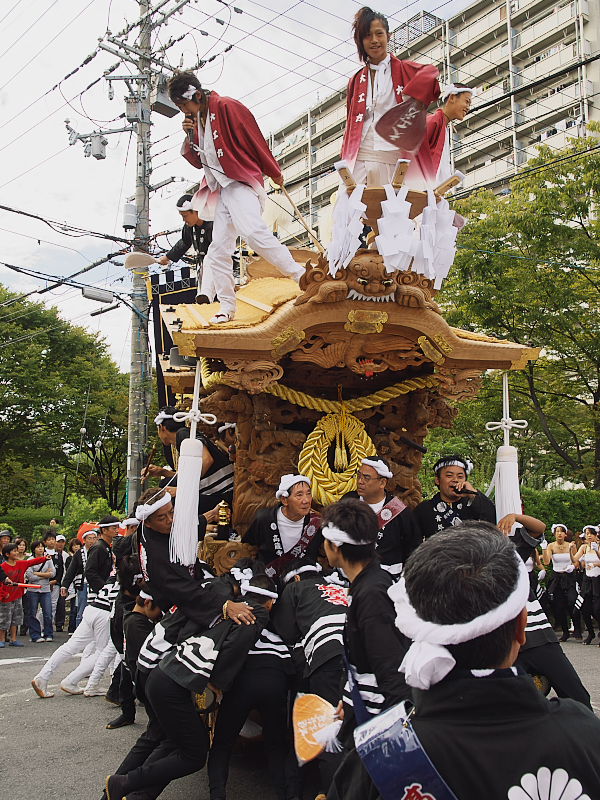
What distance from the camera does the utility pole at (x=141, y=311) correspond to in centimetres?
1347

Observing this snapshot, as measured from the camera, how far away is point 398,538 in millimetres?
4695

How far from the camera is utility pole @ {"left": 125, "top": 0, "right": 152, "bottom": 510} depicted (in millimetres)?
13469

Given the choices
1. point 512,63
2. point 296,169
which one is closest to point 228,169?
point 512,63

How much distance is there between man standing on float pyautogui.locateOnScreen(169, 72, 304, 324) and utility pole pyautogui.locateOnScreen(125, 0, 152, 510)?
8.00m

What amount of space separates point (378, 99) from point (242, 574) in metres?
Result: 3.31

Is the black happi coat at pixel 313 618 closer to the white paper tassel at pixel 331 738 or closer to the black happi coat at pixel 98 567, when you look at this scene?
the white paper tassel at pixel 331 738

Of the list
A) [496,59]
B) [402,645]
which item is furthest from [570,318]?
[496,59]

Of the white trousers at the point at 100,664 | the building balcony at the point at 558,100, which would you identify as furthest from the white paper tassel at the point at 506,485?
the building balcony at the point at 558,100

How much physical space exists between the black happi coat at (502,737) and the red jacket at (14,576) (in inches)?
411

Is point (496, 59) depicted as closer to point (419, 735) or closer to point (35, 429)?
point (35, 429)

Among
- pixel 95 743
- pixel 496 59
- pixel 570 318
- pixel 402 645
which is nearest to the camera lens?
pixel 402 645

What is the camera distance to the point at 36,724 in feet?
19.3

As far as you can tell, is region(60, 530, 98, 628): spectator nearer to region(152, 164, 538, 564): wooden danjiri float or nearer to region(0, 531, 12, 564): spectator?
region(0, 531, 12, 564): spectator

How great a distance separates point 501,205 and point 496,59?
→ 18504mm
